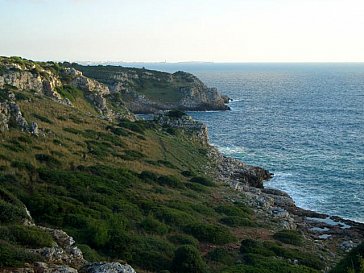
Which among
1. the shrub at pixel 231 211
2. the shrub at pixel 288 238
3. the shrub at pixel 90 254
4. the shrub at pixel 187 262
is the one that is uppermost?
the shrub at pixel 90 254

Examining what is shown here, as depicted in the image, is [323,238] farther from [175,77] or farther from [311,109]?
[175,77]

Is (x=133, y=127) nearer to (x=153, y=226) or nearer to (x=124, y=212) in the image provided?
(x=124, y=212)

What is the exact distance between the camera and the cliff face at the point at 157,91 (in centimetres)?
14362

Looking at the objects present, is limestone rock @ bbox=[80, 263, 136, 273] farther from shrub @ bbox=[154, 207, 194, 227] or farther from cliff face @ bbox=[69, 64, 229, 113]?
cliff face @ bbox=[69, 64, 229, 113]

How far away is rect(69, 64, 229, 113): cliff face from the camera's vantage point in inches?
5655

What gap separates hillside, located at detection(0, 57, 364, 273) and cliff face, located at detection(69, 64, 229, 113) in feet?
278

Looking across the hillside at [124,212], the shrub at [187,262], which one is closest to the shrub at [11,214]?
the hillside at [124,212]

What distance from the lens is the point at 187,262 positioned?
67.2 feet

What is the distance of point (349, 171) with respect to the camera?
65250 millimetres

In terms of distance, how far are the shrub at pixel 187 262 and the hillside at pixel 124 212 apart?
0.16 feet

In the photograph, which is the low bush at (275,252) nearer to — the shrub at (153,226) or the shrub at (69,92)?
the shrub at (153,226)

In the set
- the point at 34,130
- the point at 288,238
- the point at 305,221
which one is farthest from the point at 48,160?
the point at 305,221

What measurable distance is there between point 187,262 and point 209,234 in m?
6.89

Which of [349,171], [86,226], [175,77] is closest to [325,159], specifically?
[349,171]
